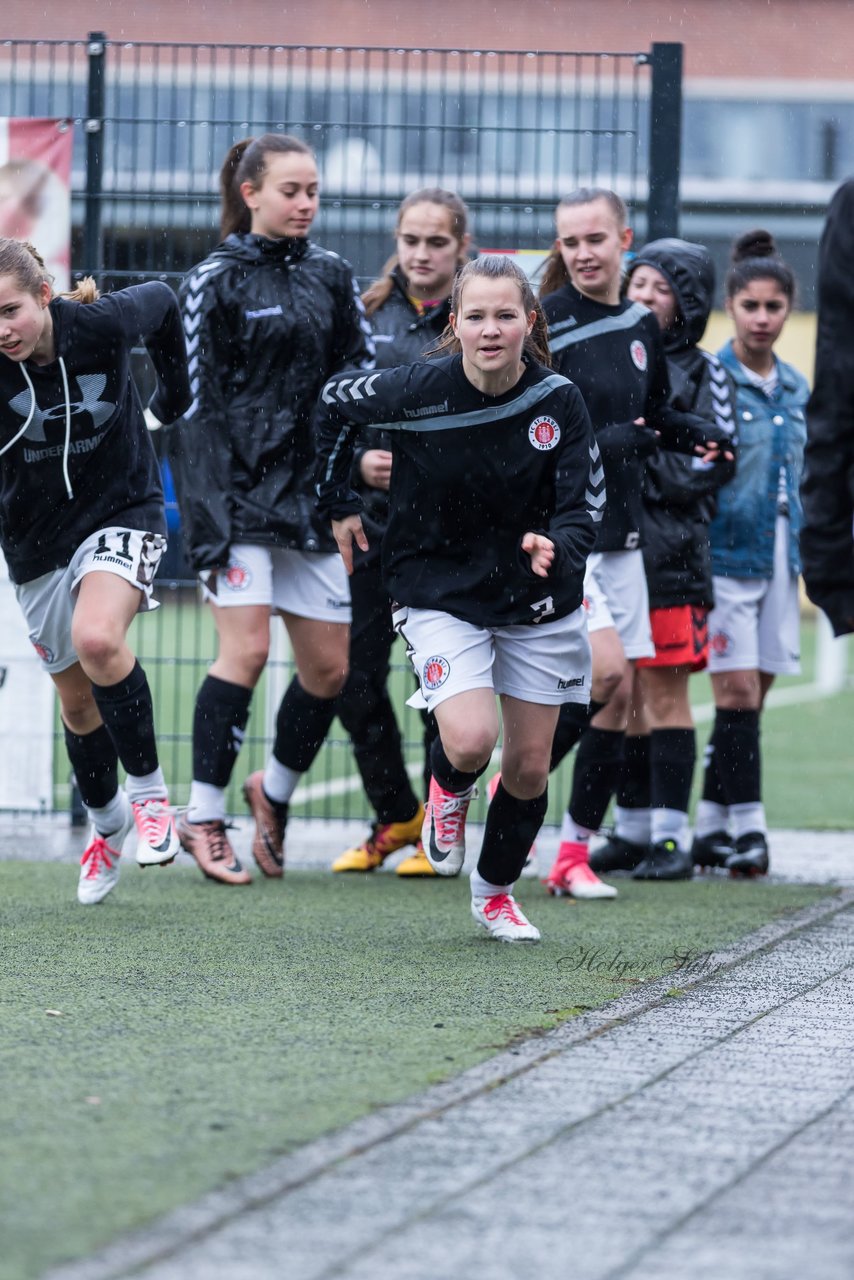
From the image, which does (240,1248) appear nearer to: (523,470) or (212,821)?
(523,470)

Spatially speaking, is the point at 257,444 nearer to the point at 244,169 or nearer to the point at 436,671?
the point at 244,169

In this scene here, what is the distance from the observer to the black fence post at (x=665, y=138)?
7758 millimetres

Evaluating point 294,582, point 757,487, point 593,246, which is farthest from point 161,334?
point 757,487

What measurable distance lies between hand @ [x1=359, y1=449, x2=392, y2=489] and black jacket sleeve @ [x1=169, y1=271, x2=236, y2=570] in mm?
454

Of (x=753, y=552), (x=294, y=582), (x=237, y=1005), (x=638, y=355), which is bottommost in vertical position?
(x=237, y=1005)

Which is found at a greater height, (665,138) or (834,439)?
(665,138)

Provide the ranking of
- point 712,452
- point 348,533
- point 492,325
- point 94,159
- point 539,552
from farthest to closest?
point 94,159 < point 712,452 < point 348,533 < point 492,325 < point 539,552

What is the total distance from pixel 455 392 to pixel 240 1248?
2.90 metres

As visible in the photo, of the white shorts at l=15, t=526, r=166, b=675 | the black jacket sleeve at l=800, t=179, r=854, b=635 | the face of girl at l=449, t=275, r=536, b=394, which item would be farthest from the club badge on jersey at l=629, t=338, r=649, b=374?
the black jacket sleeve at l=800, t=179, r=854, b=635

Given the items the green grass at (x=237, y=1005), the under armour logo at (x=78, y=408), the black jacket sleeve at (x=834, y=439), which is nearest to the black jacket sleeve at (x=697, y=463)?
the green grass at (x=237, y=1005)

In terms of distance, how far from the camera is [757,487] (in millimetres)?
7160

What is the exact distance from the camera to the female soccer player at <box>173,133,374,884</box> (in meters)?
6.66

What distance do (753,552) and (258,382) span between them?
1.86 m

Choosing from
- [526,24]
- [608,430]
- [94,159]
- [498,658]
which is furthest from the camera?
[526,24]
